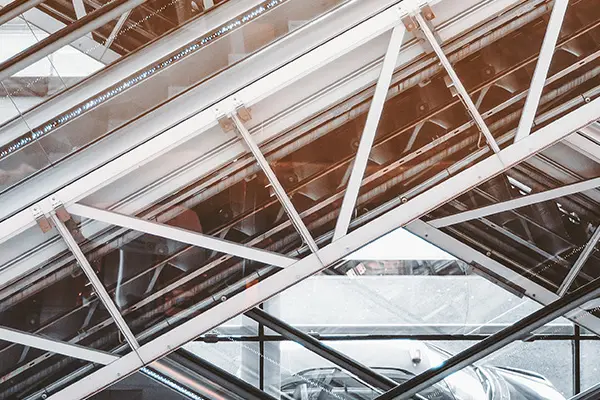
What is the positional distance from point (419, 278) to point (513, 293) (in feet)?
3.28

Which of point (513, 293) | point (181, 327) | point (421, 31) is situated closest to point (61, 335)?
point (181, 327)

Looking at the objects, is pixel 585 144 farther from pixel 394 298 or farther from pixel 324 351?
pixel 324 351

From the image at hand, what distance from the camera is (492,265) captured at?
20.7 ft

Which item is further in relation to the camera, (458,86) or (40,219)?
(458,86)

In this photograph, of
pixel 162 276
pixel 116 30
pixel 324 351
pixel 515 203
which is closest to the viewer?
pixel 116 30

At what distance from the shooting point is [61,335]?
14.5ft

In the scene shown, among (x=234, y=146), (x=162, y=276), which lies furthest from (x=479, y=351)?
(x=234, y=146)

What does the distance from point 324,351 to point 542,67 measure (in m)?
3.35

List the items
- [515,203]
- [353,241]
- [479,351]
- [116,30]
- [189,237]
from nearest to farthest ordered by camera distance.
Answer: [353,241] < [189,237] < [116,30] < [479,351] < [515,203]

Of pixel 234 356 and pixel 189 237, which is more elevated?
pixel 234 356

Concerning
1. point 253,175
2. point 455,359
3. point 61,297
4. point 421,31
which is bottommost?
point 455,359

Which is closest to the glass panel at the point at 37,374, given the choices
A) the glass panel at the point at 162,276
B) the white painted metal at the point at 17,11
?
the glass panel at the point at 162,276

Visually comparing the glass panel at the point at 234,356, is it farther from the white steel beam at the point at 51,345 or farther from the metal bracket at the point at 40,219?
the metal bracket at the point at 40,219

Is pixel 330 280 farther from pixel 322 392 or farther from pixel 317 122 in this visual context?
pixel 317 122
